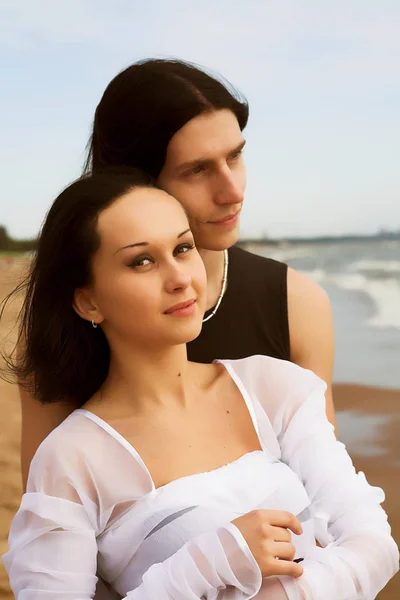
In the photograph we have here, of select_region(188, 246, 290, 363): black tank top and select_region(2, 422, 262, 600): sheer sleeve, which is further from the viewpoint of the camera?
select_region(188, 246, 290, 363): black tank top

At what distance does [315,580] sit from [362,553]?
0.12 meters

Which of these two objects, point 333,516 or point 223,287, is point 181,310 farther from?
point 223,287

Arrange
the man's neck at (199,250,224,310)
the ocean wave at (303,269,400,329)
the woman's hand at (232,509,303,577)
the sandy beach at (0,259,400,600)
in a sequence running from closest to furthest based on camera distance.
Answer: the woman's hand at (232,509,303,577) < the man's neck at (199,250,224,310) < the sandy beach at (0,259,400,600) < the ocean wave at (303,269,400,329)

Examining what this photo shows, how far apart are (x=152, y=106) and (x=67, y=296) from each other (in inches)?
23.3

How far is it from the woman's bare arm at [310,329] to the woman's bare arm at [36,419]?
778 mm

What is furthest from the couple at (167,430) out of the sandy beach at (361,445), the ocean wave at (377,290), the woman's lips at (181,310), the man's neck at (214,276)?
the ocean wave at (377,290)

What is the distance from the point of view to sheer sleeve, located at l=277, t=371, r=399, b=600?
1754 millimetres

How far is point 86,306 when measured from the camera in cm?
203

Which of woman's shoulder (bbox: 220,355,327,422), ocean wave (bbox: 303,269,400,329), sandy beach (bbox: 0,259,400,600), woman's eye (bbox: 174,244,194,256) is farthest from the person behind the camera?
ocean wave (bbox: 303,269,400,329)

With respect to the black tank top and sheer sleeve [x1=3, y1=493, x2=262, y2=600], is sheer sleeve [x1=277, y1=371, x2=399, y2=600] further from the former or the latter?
the black tank top

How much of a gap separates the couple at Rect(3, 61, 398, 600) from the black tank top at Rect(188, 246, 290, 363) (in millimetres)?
434

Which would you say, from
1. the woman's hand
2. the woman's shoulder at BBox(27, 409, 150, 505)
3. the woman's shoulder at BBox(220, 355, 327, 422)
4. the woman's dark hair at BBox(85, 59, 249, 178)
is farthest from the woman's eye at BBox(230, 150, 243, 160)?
the woman's hand

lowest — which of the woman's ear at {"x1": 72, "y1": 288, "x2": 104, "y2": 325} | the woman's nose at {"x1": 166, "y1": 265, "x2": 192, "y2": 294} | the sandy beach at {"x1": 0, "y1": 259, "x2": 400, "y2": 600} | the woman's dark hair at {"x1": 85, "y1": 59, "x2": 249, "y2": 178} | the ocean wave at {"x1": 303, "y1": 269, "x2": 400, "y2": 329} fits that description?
the ocean wave at {"x1": 303, "y1": 269, "x2": 400, "y2": 329}

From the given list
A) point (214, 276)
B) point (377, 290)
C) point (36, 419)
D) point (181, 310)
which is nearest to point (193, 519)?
point (181, 310)
